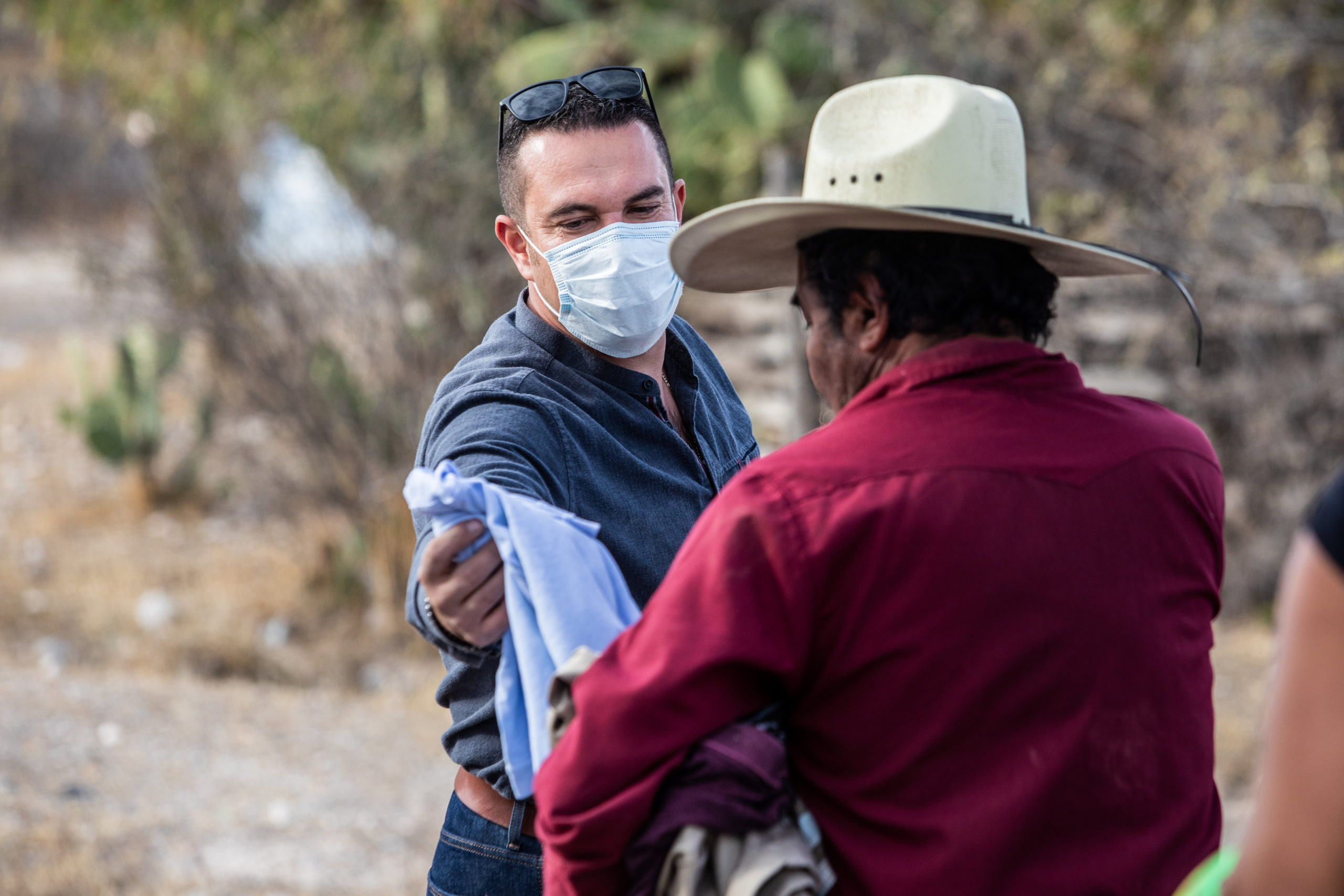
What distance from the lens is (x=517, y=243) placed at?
7.06ft

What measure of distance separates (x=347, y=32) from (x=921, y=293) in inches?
329

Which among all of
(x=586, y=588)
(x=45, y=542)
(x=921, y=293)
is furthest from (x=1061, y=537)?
(x=45, y=542)

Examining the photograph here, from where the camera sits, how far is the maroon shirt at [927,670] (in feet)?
4.25

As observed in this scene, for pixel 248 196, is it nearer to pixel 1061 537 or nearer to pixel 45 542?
pixel 45 542

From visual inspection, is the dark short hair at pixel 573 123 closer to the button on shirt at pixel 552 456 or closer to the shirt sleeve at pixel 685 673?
the button on shirt at pixel 552 456

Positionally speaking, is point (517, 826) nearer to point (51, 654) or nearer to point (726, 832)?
point (726, 832)

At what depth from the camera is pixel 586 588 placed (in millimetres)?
1576

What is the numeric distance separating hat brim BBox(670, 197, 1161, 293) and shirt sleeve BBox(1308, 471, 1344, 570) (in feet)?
1.79

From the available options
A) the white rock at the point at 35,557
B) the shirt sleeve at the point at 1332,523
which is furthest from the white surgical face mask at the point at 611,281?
the white rock at the point at 35,557

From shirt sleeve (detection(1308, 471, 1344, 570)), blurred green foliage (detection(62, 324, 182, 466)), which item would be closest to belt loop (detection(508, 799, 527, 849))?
shirt sleeve (detection(1308, 471, 1344, 570))

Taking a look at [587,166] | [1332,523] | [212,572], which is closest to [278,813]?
[212,572]

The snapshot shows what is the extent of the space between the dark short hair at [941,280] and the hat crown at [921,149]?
0.05 m

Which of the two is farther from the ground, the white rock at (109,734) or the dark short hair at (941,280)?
the dark short hair at (941,280)

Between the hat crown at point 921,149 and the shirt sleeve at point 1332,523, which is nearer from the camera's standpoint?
the shirt sleeve at point 1332,523
